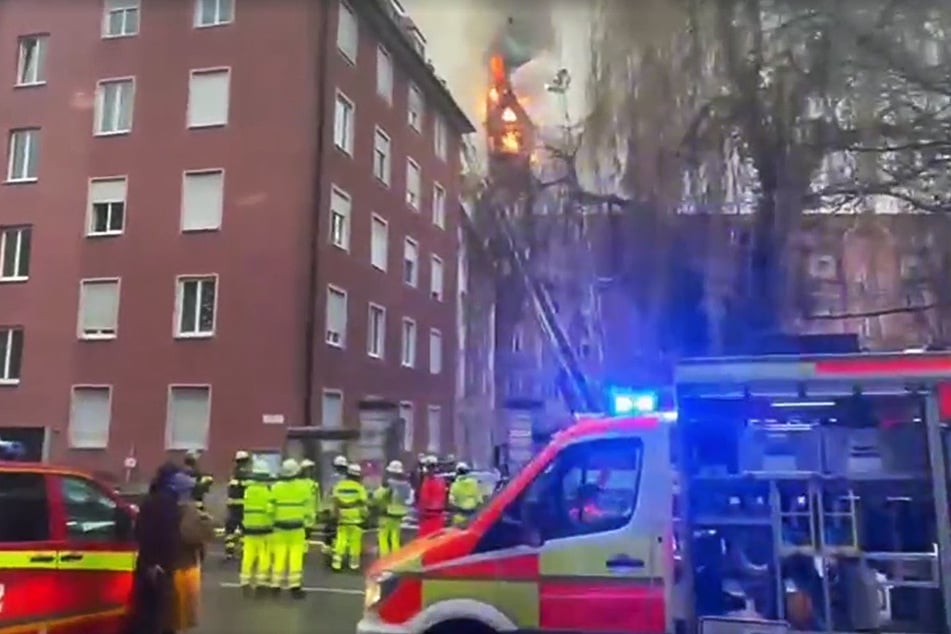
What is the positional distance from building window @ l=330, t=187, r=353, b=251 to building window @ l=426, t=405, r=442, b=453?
7.65 meters

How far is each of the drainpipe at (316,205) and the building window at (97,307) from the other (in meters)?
4.86

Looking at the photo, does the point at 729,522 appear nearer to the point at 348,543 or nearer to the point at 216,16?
the point at 348,543

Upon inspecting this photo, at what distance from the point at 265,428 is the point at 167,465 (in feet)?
47.5

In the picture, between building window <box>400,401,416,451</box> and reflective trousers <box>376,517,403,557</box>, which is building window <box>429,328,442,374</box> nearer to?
building window <box>400,401,416,451</box>

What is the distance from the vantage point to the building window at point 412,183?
29766 mm

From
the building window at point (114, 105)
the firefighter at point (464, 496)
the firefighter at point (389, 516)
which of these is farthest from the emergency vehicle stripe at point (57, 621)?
the building window at point (114, 105)

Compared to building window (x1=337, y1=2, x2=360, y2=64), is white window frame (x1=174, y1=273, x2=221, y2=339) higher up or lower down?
lower down

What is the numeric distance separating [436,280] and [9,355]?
13092mm

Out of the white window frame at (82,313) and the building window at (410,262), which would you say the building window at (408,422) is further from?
the white window frame at (82,313)

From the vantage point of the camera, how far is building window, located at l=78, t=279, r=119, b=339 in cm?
2325

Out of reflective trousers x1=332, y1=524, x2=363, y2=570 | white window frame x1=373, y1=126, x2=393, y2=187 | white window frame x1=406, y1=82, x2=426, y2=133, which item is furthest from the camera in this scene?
white window frame x1=406, y1=82, x2=426, y2=133

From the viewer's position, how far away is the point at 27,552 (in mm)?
6375

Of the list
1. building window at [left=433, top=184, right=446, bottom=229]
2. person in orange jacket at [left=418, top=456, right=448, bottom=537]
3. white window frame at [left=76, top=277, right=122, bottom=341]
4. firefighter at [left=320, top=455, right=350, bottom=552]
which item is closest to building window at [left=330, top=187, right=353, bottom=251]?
white window frame at [left=76, top=277, right=122, bottom=341]

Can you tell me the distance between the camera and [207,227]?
22984mm
